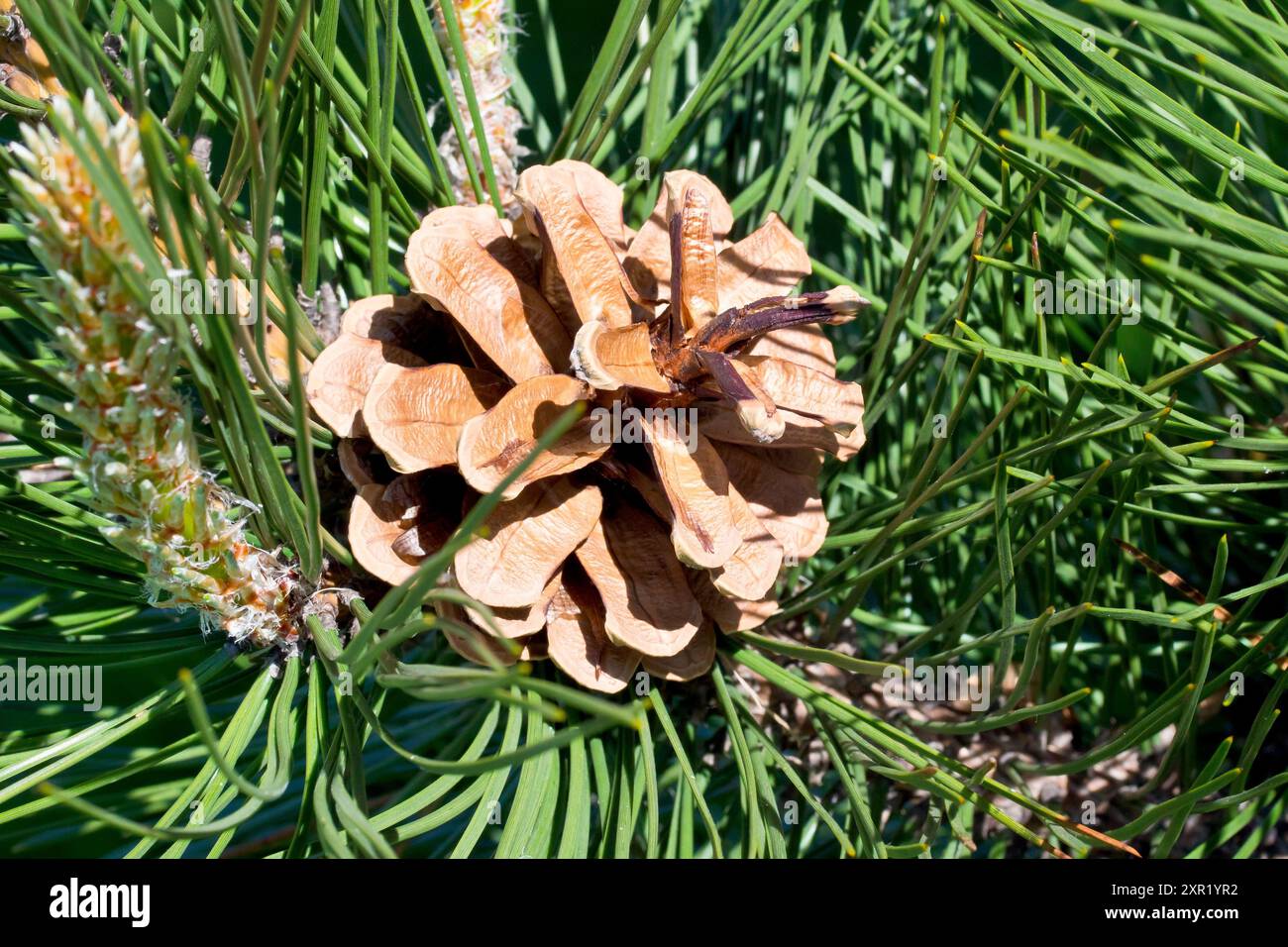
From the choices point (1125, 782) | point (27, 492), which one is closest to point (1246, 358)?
point (1125, 782)

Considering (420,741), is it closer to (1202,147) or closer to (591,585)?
(591,585)

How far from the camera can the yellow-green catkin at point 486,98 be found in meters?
0.58

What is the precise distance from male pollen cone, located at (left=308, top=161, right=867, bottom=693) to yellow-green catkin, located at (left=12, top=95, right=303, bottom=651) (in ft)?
0.20

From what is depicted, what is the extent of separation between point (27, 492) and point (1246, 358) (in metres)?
0.63

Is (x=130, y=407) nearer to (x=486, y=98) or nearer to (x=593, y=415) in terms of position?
(x=593, y=415)

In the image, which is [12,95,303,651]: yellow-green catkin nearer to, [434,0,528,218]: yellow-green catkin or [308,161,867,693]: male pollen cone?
[308,161,867,693]: male pollen cone

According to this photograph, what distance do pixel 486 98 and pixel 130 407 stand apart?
1.06 feet

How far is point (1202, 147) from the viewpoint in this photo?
0.44 m

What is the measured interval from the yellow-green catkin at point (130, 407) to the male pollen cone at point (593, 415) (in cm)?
6

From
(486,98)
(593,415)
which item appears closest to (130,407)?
(593,415)

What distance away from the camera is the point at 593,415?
0.45 m

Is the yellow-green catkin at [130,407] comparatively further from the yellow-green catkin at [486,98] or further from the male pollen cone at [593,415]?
the yellow-green catkin at [486,98]

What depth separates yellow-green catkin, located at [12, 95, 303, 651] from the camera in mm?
320

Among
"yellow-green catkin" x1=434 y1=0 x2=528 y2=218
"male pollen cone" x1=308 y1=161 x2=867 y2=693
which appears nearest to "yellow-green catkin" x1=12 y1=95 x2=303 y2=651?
"male pollen cone" x1=308 y1=161 x2=867 y2=693
